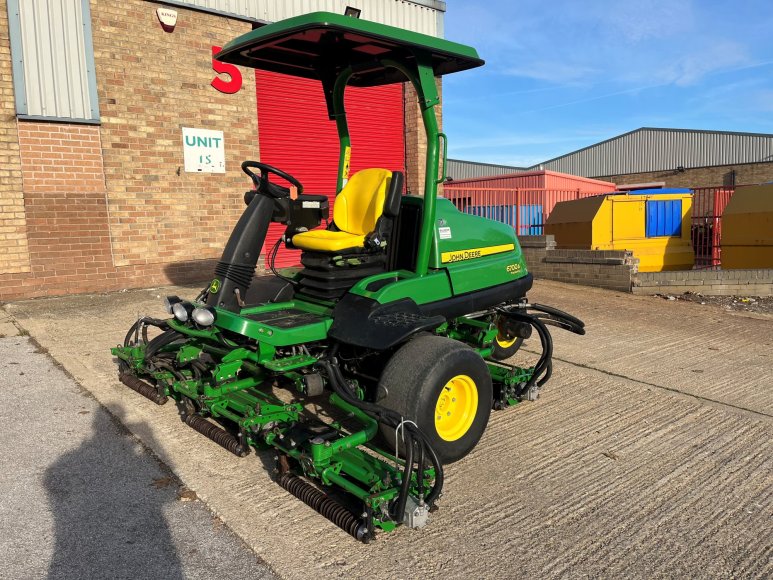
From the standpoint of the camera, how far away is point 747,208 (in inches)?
387

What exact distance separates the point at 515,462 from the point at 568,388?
151cm

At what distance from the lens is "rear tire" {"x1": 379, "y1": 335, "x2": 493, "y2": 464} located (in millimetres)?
3236

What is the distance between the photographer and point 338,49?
165 inches

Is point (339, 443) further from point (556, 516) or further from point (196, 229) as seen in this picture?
point (196, 229)

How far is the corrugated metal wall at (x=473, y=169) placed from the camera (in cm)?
3525

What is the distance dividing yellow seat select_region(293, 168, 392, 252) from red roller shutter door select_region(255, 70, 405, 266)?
605 cm

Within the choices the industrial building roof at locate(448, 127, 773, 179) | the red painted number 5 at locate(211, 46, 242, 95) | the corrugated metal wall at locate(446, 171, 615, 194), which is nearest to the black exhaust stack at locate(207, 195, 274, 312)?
the red painted number 5 at locate(211, 46, 242, 95)

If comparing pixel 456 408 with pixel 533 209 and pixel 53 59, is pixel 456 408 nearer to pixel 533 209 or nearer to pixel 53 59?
pixel 53 59

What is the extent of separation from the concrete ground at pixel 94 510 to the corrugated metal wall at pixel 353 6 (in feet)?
24.0

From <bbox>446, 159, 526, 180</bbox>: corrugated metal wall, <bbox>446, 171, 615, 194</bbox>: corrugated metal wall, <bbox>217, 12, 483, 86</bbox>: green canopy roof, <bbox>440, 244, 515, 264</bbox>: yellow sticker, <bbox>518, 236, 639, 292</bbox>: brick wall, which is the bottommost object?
<bbox>518, 236, 639, 292</bbox>: brick wall

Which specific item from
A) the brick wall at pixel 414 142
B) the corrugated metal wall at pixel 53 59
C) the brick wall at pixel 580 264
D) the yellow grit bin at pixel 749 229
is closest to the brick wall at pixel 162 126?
the corrugated metal wall at pixel 53 59

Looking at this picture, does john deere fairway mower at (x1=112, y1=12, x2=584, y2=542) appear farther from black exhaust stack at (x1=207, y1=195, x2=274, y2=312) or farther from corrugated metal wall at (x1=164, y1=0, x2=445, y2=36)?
corrugated metal wall at (x1=164, y1=0, x2=445, y2=36)

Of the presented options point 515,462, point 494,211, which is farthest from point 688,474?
point 494,211

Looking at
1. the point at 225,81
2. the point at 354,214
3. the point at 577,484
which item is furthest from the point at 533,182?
the point at 577,484
